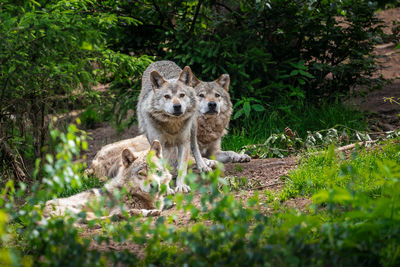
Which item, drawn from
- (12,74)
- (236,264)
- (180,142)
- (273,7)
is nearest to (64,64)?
(12,74)

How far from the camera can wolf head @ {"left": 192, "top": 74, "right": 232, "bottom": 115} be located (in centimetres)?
713

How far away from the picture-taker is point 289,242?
8.77ft

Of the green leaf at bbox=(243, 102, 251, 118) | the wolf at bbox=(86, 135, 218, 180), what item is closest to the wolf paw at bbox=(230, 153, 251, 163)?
the wolf at bbox=(86, 135, 218, 180)

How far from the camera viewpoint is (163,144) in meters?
6.20

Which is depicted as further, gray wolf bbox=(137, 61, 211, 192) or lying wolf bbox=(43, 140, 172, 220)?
gray wolf bbox=(137, 61, 211, 192)

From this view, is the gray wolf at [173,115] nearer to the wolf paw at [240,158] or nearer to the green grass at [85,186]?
the wolf paw at [240,158]

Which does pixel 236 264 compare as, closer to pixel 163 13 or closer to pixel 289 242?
pixel 289 242

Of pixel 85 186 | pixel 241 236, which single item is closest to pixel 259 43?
pixel 85 186

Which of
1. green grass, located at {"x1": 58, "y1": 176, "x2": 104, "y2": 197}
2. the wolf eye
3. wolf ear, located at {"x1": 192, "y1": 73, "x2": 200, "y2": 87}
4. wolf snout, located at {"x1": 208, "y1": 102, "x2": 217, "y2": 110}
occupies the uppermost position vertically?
wolf ear, located at {"x1": 192, "y1": 73, "x2": 200, "y2": 87}

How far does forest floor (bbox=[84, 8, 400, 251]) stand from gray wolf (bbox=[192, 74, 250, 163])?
71 cm

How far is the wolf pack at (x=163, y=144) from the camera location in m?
4.93

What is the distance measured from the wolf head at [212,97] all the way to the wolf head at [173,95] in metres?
0.87

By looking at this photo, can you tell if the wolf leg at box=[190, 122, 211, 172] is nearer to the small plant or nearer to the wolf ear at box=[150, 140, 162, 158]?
the wolf ear at box=[150, 140, 162, 158]

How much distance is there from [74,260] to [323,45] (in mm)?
7539
